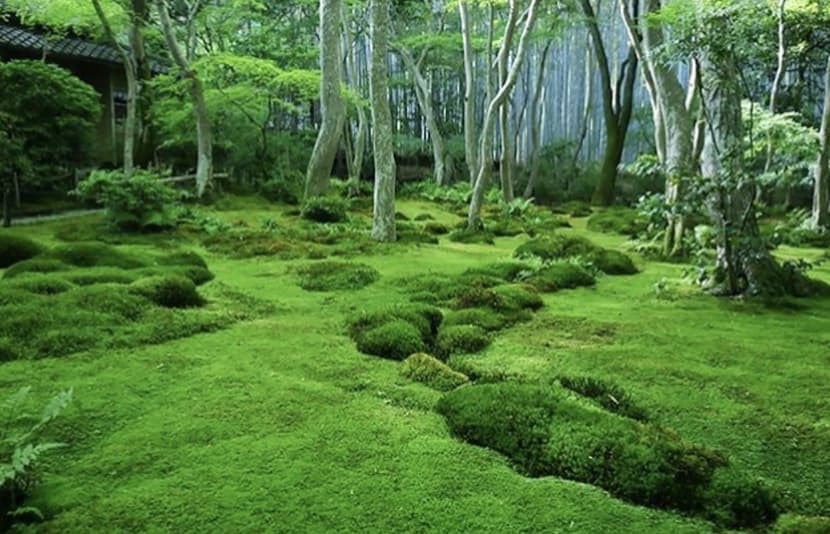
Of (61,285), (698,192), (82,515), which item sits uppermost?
(698,192)

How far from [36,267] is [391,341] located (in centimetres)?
417

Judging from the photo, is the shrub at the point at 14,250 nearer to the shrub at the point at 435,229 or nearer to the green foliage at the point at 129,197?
the green foliage at the point at 129,197

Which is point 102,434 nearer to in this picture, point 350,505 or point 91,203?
point 350,505

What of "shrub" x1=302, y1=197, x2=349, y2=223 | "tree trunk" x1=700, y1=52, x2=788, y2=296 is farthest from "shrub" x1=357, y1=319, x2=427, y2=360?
"shrub" x1=302, y1=197, x2=349, y2=223

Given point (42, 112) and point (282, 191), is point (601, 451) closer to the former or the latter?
point (42, 112)

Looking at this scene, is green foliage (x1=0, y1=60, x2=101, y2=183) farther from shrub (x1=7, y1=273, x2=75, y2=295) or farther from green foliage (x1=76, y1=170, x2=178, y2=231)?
shrub (x1=7, y1=273, x2=75, y2=295)

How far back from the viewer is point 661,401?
373cm

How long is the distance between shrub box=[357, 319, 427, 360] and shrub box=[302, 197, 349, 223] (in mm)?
7834

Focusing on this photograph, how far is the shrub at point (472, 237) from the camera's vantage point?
36.2 ft

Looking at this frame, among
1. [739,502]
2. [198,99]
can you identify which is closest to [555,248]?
[739,502]

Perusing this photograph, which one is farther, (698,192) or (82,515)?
(698,192)

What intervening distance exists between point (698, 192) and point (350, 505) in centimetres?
511

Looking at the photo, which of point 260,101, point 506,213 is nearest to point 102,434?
point 506,213

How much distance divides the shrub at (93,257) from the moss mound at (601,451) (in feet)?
16.6
